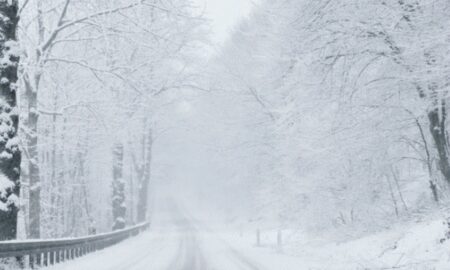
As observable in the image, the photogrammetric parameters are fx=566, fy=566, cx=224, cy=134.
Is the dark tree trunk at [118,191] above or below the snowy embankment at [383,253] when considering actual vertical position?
above

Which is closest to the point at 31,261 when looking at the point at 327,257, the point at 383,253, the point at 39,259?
the point at 39,259

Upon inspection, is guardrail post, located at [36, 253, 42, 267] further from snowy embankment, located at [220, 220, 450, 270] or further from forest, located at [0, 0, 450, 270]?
snowy embankment, located at [220, 220, 450, 270]

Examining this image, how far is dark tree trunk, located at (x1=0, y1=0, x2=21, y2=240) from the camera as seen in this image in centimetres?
1107

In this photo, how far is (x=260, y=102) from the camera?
111ft

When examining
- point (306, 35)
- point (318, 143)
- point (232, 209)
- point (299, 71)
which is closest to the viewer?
point (306, 35)

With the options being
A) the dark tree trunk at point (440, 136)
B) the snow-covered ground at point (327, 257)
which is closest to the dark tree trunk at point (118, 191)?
the snow-covered ground at point (327, 257)

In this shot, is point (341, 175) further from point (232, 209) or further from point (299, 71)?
point (232, 209)

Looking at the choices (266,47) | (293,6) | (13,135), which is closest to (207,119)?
(266,47)

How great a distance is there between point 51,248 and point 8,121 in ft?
16.6

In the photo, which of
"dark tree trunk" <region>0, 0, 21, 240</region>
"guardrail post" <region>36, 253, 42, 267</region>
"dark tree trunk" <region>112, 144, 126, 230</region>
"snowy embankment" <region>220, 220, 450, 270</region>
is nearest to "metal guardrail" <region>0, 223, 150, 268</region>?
"guardrail post" <region>36, 253, 42, 267</region>

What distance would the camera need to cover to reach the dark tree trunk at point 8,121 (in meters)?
11.1

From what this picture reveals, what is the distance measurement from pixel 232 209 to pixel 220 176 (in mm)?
4185

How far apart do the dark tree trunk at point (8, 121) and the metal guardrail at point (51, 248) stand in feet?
1.99

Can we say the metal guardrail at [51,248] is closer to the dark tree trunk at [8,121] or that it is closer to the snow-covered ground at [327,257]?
the snow-covered ground at [327,257]
